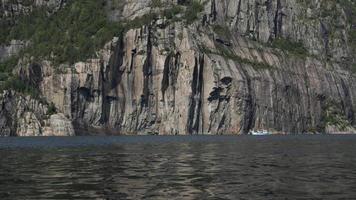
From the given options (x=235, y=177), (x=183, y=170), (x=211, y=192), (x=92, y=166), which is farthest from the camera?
(x=92, y=166)

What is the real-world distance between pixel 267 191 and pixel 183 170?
1613 cm

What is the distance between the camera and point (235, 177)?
4631 cm

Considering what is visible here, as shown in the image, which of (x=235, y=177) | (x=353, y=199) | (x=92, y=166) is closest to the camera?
(x=353, y=199)

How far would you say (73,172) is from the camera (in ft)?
168

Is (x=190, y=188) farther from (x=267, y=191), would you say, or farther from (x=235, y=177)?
(x=235, y=177)

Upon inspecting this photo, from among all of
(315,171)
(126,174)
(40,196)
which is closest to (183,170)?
(126,174)

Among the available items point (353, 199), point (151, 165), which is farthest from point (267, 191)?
point (151, 165)

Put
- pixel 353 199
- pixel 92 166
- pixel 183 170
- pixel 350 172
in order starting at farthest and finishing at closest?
pixel 92 166 < pixel 183 170 < pixel 350 172 < pixel 353 199

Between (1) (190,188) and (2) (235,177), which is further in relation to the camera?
(2) (235,177)

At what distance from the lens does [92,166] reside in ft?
190

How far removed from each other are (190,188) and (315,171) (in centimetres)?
1520

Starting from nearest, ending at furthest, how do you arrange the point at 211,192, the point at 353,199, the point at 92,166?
the point at 353,199, the point at 211,192, the point at 92,166

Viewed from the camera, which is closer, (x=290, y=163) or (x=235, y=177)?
(x=235, y=177)

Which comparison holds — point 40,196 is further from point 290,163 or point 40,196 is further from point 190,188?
point 290,163
